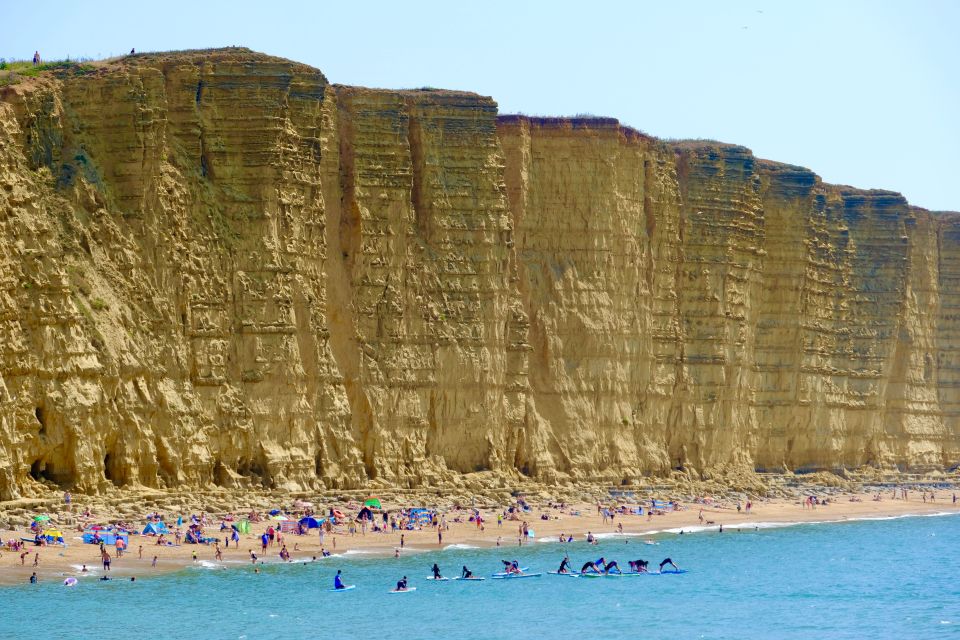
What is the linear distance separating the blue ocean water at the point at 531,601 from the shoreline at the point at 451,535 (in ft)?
1.98

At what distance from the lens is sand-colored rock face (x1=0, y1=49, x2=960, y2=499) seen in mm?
42438

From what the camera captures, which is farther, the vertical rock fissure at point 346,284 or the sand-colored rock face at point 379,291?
the vertical rock fissure at point 346,284

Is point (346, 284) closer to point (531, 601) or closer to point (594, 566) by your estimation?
point (594, 566)

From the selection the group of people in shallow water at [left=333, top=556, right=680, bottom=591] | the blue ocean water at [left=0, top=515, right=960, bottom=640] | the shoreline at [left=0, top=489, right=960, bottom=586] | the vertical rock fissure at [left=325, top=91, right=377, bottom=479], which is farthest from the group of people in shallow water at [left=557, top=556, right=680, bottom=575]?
the vertical rock fissure at [left=325, top=91, right=377, bottom=479]

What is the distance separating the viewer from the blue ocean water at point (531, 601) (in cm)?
3372

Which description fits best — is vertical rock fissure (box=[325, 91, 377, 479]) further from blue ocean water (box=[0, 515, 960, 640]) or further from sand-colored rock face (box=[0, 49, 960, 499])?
blue ocean water (box=[0, 515, 960, 640])

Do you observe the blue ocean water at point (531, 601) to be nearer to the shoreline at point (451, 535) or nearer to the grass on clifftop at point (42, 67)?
the shoreline at point (451, 535)

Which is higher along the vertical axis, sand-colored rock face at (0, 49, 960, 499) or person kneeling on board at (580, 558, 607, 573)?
sand-colored rock face at (0, 49, 960, 499)

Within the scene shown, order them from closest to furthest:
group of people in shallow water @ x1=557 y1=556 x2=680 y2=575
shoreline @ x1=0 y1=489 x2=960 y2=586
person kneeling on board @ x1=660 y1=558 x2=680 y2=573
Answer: shoreline @ x1=0 y1=489 x2=960 y2=586 → group of people in shallow water @ x1=557 y1=556 x2=680 y2=575 → person kneeling on board @ x1=660 y1=558 x2=680 y2=573

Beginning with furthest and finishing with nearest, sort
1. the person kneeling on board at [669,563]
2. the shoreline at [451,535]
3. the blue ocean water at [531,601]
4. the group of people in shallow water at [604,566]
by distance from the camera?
the person kneeling on board at [669,563]
the group of people in shallow water at [604,566]
the shoreline at [451,535]
the blue ocean water at [531,601]

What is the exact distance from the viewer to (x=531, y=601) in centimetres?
3881

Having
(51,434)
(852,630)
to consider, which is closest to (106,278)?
(51,434)

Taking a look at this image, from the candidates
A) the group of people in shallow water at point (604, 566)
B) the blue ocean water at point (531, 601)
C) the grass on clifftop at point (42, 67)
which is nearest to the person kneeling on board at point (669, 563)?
the group of people in shallow water at point (604, 566)

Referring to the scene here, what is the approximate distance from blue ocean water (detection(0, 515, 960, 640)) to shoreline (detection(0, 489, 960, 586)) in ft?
1.98
